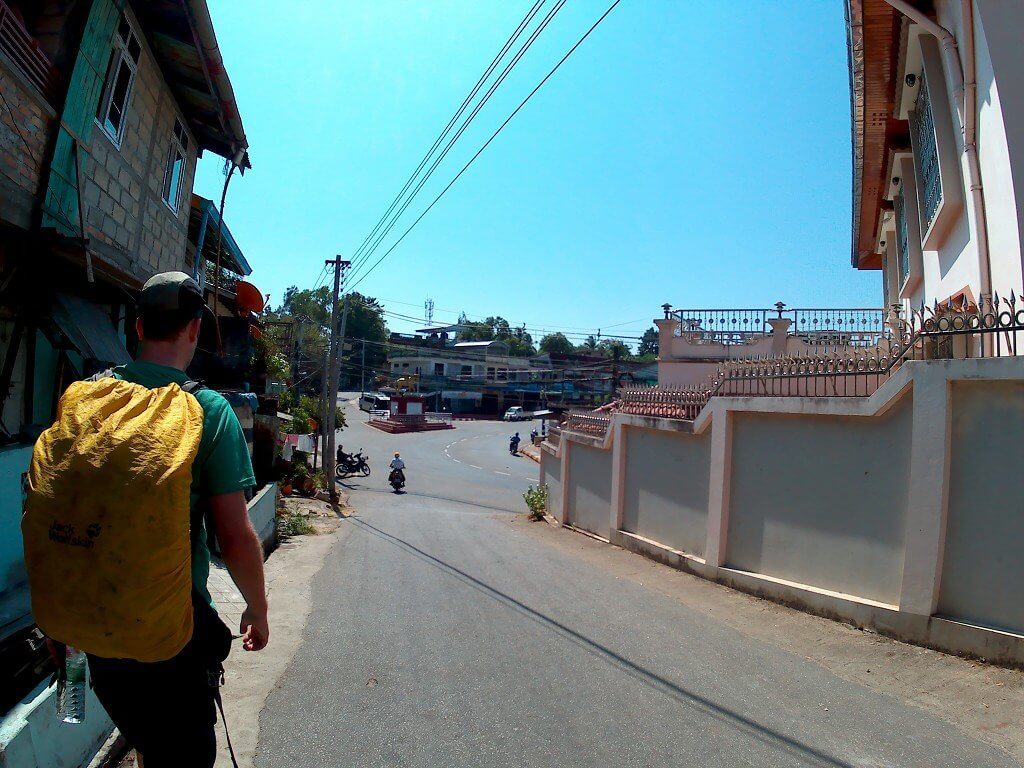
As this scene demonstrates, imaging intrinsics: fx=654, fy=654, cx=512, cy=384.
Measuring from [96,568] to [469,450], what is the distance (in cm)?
3700

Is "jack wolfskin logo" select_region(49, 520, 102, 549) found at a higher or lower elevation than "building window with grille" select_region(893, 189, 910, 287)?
lower

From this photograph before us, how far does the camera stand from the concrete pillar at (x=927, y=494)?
5.00 meters

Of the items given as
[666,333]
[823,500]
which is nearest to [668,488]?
[823,500]

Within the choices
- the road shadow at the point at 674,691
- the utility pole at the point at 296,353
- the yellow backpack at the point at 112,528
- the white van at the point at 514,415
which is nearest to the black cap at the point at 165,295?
the yellow backpack at the point at 112,528

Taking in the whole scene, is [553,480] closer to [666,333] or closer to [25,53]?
[666,333]

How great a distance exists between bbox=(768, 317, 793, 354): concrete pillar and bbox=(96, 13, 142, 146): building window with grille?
13662mm

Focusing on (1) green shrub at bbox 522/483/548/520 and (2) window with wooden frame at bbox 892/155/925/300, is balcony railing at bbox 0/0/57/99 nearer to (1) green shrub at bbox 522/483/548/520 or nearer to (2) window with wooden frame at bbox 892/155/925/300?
(2) window with wooden frame at bbox 892/155/925/300

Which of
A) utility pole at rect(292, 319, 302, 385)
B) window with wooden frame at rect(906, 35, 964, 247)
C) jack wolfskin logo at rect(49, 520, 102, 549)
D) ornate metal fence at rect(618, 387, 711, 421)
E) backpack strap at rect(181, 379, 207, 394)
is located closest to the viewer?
jack wolfskin logo at rect(49, 520, 102, 549)

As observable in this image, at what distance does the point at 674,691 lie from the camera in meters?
4.00

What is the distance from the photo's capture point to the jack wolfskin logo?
A: 4.94 ft

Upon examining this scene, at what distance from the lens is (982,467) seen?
4.83 m

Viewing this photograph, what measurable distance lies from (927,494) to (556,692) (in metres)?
3.34

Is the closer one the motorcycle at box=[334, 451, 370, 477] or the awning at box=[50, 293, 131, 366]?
the awning at box=[50, 293, 131, 366]

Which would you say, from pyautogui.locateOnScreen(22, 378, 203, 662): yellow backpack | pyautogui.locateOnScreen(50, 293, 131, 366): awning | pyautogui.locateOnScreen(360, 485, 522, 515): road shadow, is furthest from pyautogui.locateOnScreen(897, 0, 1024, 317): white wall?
pyautogui.locateOnScreen(360, 485, 522, 515): road shadow
